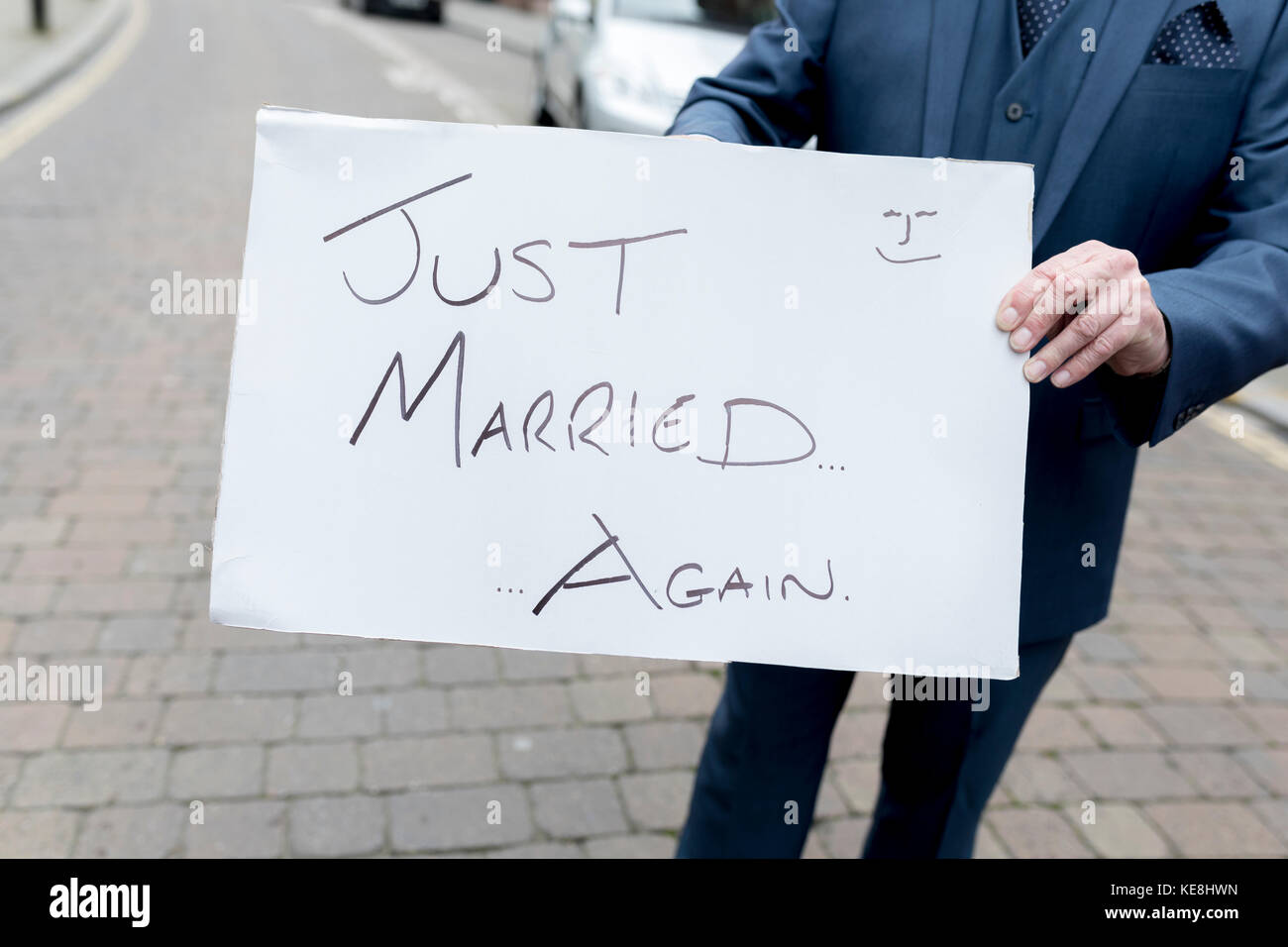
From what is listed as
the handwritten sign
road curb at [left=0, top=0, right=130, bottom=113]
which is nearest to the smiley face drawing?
the handwritten sign

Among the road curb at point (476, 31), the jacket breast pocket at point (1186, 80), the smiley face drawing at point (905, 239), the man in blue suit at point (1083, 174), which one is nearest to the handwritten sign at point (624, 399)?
the smiley face drawing at point (905, 239)

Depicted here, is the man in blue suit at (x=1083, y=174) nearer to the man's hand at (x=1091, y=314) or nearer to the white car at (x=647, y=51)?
the man's hand at (x=1091, y=314)

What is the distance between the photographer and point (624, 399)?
4.59 ft

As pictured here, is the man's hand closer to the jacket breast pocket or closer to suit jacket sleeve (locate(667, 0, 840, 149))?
the jacket breast pocket

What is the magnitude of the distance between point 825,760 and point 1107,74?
120cm

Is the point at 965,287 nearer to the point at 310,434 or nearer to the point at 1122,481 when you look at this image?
the point at 1122,481

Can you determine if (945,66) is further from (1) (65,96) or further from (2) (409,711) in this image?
(1) (65,96)

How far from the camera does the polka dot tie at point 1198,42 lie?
1.43 m

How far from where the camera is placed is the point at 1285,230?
1367 millimetres

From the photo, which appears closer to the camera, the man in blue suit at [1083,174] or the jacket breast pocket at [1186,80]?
the man in blue suit at [1083,174]

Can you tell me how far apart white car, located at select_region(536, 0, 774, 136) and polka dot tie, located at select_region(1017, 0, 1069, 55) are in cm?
463

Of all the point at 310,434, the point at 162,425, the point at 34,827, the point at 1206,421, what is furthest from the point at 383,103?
the point at 310,434

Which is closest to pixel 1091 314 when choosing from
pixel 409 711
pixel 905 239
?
pixel 905 239

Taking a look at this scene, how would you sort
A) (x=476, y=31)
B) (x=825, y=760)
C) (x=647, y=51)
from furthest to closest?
(x=476, y=31)
(x=647, y=51)
(x=825, y=760)
